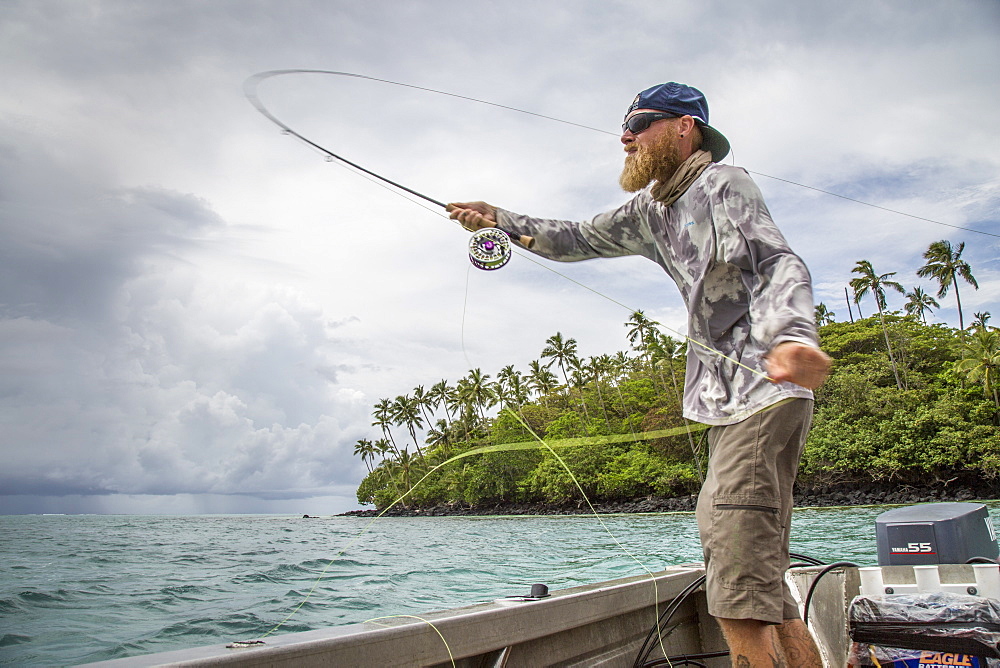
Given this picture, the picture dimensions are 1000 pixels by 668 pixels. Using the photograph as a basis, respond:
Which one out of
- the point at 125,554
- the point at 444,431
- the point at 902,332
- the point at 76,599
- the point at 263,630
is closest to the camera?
the point at 263,630

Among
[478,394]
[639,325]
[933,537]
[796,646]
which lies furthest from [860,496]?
[796,646]

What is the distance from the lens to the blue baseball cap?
1763 mm

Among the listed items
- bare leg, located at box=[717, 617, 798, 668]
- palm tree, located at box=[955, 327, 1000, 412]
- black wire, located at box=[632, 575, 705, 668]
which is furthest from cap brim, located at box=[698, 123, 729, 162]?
palm tree, located at box=[955, 327, 1000, 412]

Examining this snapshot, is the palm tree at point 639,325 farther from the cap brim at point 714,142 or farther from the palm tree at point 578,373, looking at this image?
the palm tree at point 578,373

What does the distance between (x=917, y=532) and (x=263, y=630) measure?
6.98 meters

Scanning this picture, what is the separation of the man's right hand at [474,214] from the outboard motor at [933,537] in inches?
68.7

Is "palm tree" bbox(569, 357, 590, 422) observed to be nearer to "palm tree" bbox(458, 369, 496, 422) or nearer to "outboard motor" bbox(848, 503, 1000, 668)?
"palm tree" bbox(458, 369, 496, 422)

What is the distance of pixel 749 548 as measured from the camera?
1.39m

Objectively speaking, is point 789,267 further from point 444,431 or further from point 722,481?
point 444,431

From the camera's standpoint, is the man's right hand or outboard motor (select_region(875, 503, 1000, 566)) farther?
outboard motor (select_region(875, 503, 1000, 566))

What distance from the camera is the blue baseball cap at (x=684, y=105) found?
1763 mm

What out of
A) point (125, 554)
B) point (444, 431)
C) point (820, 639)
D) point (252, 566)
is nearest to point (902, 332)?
point (444, 431)

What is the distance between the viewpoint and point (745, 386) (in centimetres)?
150

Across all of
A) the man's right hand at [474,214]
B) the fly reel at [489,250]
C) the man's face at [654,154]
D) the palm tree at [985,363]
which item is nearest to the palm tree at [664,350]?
the fly reel at [489,250]
